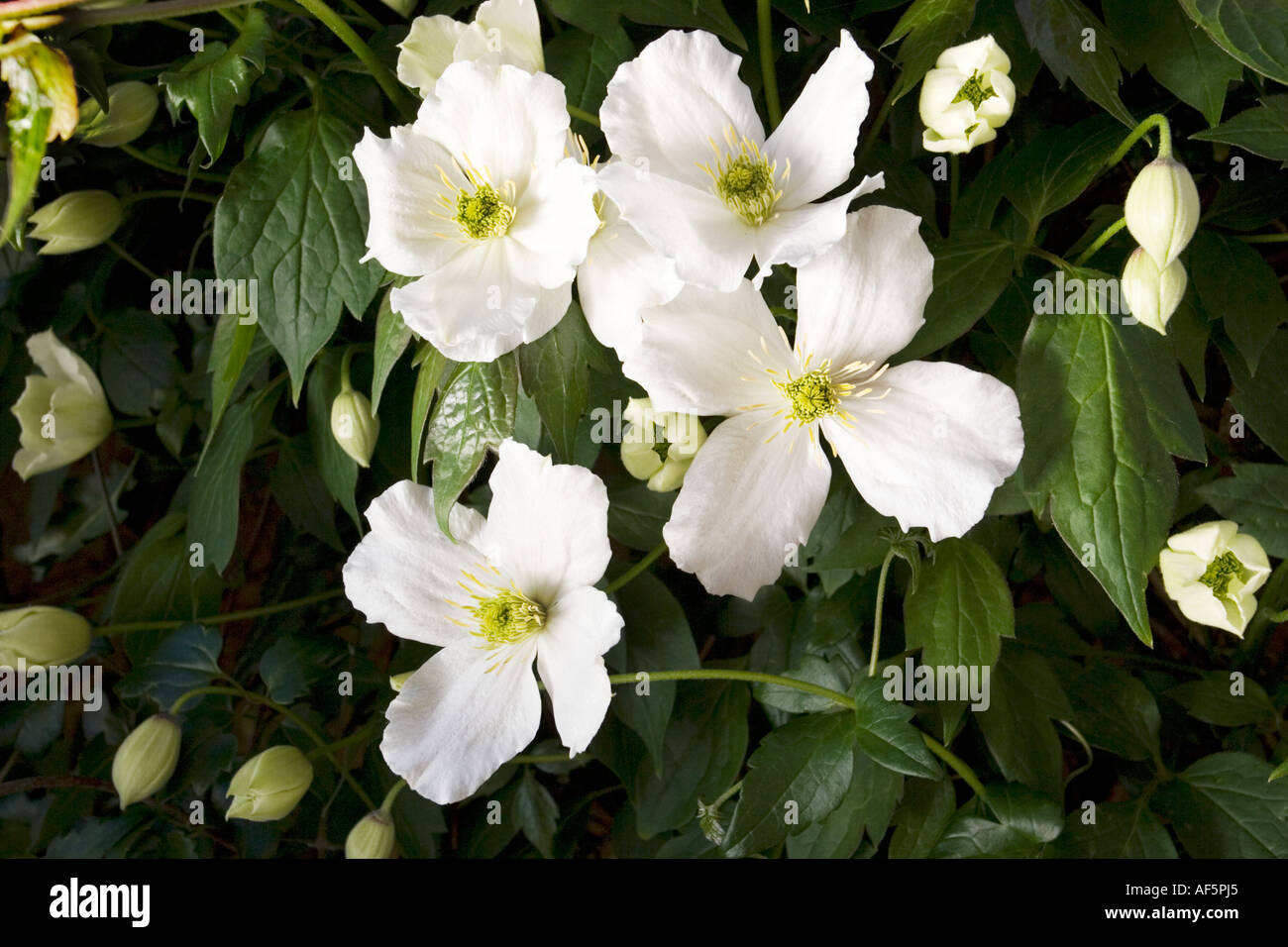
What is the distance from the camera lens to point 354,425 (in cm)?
69

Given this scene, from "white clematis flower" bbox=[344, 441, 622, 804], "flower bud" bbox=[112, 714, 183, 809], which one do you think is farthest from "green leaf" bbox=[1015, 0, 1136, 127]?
"flower bud" bbox=[112, 714, 183, 809]

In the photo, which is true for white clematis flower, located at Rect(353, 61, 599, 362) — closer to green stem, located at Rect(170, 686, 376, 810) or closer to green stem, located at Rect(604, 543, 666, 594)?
green stem, located at Rect(604, 543, 666, 594)

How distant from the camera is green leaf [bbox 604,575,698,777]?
0.73 meters

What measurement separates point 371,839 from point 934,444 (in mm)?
488

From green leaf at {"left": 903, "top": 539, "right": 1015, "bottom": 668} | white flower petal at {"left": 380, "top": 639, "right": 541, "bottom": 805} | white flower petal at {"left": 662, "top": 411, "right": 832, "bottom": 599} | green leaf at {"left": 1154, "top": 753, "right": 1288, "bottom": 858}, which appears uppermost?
white flower petal at {"left": 662, "top": 411, "right": 832, "bottom": 599}

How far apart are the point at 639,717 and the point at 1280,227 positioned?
59 cm

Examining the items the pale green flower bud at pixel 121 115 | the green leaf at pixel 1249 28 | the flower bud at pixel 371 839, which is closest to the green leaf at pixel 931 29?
the green leaf at pixel 1249 28

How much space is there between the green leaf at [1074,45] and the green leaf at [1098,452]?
13cm

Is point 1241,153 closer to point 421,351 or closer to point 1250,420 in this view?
point 1250,420

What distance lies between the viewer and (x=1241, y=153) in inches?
28.6

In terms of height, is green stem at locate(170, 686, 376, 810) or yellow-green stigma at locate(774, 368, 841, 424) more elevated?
yellow-green stigma at locate(774, 368, 841, 424)

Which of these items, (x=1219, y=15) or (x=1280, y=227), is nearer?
(x=1219, y=15)

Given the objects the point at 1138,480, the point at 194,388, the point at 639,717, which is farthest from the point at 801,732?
the point at 194,388

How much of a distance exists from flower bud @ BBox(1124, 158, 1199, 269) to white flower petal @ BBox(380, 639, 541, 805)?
1.38ft
